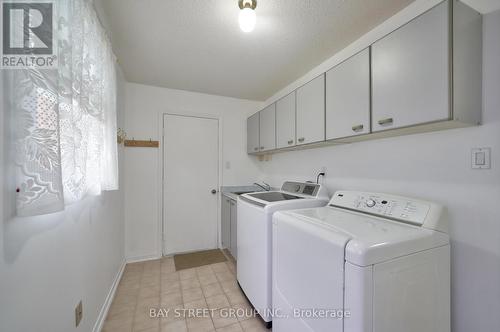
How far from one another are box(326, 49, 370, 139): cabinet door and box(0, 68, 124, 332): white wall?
68.5 inches

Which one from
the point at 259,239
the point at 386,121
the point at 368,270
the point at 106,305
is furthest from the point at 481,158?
the point at 106,305

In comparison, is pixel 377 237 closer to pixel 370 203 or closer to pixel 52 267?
pixel 370 203

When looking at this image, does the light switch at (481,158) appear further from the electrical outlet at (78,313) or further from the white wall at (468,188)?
the electrical outlet at (78,313)

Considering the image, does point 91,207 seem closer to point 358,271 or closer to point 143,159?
point 143,159

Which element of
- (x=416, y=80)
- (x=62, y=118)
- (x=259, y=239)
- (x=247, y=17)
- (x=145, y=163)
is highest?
(x=247, y=17)

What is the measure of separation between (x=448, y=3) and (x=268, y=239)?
5.42 feet

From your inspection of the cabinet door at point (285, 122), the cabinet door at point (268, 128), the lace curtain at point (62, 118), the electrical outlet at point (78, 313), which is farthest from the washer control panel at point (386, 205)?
the electrical outlet at point (78, 313)

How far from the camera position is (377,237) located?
87cm

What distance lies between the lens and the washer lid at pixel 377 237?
79cm

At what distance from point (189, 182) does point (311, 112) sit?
200 cm

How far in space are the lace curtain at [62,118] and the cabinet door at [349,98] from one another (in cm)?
163

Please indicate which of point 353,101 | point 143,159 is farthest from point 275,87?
point 143,159

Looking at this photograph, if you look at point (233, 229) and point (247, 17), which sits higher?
point (247, 17)

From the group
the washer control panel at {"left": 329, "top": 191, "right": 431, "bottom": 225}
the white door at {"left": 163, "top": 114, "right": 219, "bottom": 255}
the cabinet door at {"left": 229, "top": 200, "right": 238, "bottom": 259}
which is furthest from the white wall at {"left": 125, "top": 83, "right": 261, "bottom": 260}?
the washer control panel at {"left": 329, "top": 191, "right": 431, "bottom": 225}
